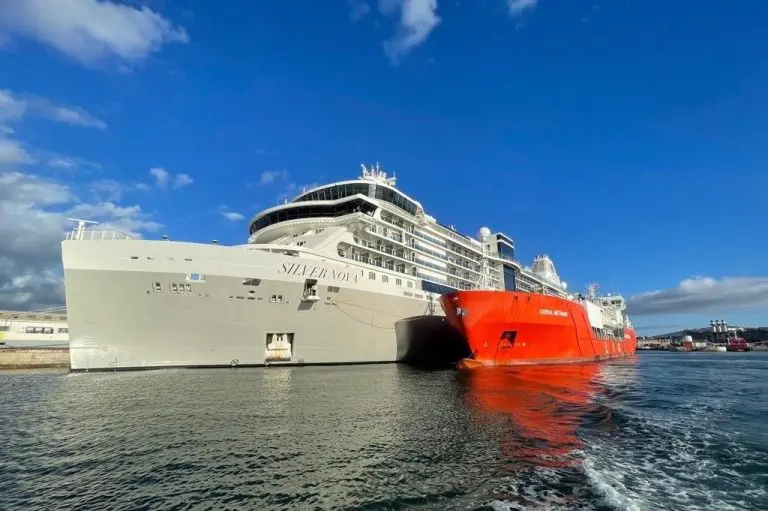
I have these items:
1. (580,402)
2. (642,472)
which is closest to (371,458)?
(642,472)

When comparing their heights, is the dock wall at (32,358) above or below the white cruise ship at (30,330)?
below

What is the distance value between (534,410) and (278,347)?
17.4 m

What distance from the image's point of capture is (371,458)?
825 cm

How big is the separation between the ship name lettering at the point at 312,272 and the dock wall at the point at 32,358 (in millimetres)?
28125

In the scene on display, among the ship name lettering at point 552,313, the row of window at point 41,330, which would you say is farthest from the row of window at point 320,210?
the row of window at point 41,330

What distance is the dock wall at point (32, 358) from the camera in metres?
35.9

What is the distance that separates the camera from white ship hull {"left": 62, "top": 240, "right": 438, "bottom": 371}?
22.3 meters

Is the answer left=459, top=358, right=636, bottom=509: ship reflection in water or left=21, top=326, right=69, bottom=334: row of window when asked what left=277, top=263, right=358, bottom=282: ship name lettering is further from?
left=21, top=326, right=69, bottom=334: row of window

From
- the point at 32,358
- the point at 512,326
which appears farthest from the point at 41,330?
the point at 512,326

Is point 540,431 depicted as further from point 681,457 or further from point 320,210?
point 320,210

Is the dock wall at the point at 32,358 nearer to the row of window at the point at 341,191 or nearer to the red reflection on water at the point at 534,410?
the row of window at the point at 341,191

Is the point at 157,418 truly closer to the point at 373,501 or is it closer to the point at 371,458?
the point at 371,458

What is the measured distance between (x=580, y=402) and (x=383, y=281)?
711 inches

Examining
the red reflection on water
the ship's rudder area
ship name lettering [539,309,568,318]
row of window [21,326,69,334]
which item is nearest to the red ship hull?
ship name lettering [539,309,568,318]
